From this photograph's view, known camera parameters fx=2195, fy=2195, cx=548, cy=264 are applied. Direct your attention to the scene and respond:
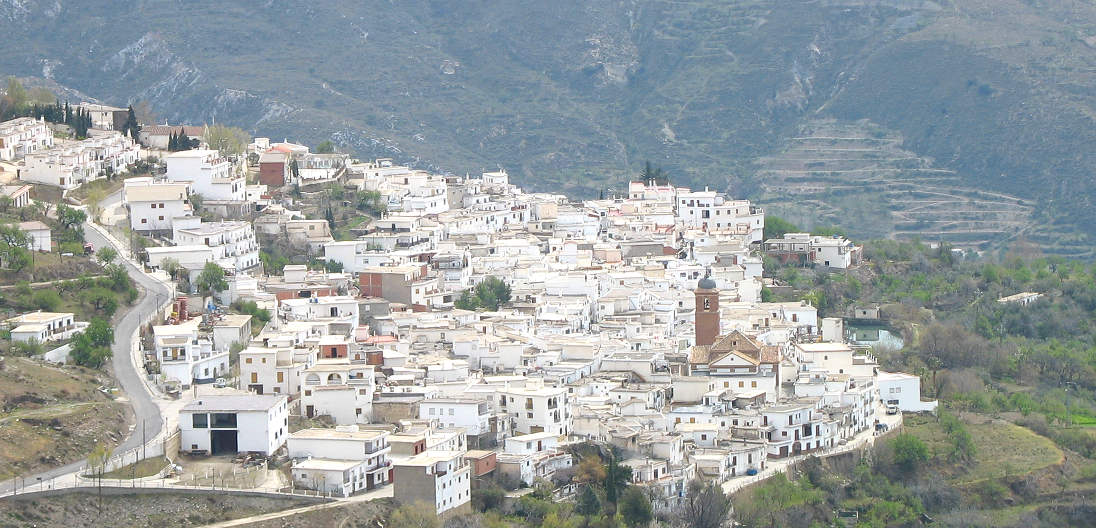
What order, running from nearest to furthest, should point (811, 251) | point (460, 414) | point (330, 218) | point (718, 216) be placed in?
1. point (460, 414)
2. point (330, 218)
3. point (811, 251)
4. point (718, 216)

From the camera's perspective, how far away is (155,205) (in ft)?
198

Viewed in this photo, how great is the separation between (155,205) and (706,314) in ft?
54.2

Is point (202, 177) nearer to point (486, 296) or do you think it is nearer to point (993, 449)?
point (486, 296)

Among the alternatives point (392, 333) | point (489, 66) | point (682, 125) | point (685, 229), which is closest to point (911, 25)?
point (682, 125)

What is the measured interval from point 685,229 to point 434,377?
23543 millimetres

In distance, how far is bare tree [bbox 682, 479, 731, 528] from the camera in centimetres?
4428

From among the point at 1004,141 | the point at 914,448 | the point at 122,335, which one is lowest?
the point at 914,448

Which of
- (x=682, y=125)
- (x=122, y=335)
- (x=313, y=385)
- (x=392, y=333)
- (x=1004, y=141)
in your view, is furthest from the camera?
(x=682, y=125)

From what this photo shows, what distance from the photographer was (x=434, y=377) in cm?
4888

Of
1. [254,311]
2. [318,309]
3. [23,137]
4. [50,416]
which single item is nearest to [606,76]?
[23,137]

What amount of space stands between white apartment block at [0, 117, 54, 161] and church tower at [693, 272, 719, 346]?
2172 centimetres

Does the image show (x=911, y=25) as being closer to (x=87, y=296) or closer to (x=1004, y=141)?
(x=1004, y=141)

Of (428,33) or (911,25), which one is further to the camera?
(428,33)

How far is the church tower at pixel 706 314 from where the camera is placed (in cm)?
5331
